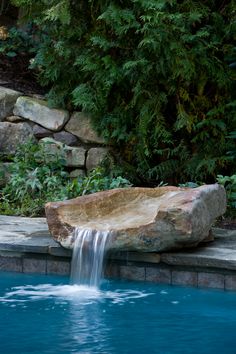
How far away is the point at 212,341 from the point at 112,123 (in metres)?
4.55

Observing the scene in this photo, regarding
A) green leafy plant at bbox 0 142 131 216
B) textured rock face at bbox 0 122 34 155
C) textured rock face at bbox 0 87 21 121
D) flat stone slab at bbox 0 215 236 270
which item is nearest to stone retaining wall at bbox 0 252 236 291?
flat stone slab at bbox 0 215 236 270

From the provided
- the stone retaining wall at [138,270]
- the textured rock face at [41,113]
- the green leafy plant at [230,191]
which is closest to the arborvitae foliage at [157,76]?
the textured rock face at [41,113]

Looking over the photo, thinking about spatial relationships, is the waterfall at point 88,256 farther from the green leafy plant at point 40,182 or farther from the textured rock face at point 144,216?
the green leafy plant at point 40,182

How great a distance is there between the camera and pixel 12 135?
9273mm

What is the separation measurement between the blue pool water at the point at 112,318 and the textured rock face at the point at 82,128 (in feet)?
10.1

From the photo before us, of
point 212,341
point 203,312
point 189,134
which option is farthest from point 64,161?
point 212,341

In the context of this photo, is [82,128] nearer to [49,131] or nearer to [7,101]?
[49,131]

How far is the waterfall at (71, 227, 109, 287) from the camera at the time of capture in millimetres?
5973

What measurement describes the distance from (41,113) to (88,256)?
3.57m

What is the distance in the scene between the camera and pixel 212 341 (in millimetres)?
4566

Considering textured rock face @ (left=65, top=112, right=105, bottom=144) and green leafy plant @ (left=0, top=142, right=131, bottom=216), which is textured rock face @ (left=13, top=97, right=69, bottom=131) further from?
green leafy plant @ (left=0, top=142, right=131, bottom=216)

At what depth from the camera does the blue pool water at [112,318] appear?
14.6ft

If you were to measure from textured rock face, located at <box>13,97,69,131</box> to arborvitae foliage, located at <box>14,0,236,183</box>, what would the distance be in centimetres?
31

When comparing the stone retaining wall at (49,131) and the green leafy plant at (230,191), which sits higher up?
the stone retaining wall at (49,131)
